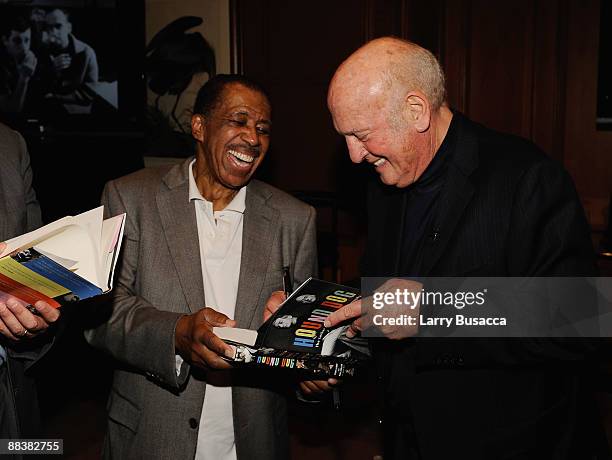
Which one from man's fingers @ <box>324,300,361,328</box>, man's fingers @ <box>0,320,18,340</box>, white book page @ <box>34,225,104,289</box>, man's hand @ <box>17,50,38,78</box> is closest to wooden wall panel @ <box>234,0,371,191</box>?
man's hand @ <box>17,50,38,78</box>

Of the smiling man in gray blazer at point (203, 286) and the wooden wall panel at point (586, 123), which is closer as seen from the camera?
the smiling man in gray blazer at point (203, 286)

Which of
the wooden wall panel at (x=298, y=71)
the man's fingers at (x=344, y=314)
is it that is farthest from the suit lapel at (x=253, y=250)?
the wooden wall panel at (x=298, y=71)

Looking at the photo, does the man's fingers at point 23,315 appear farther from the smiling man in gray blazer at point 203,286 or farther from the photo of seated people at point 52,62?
the photo of seated people at point 52,62

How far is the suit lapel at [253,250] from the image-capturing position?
2119mm

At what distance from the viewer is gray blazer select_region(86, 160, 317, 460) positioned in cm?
203

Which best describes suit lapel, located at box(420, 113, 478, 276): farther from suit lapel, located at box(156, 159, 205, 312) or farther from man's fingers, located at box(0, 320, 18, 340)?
man's fingers, located at box(0, 320, 18, 340)

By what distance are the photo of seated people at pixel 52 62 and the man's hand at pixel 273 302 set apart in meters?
5.14

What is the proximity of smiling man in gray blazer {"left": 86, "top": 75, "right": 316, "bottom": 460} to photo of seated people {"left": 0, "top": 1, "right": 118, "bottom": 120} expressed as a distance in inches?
189

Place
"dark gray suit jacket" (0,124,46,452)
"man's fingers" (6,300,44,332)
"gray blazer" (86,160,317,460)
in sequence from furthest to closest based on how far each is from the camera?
"gray blazer" (86,160,317,460) → "dark gray suit jacket" (0,124,46,452) → "man's fingers" (6,300,44,332)

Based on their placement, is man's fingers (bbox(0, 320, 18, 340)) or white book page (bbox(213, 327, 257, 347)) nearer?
man's fingers (bbox(0, 320, 18, 340))

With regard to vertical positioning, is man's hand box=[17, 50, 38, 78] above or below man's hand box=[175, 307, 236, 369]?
above

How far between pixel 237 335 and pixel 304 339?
0.19 meters

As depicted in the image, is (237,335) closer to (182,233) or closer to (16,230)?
(182,233)

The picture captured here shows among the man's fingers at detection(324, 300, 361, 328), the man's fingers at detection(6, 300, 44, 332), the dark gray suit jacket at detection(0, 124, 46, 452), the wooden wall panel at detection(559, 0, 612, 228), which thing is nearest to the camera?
the man's fingers at detection(6, 300, 44, 332)
